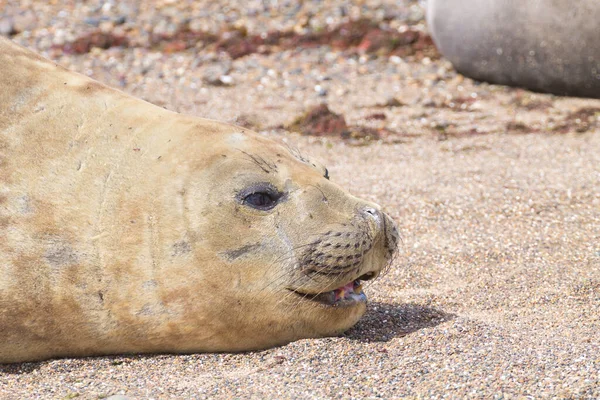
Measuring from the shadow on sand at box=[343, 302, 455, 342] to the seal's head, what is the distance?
7.9 inches

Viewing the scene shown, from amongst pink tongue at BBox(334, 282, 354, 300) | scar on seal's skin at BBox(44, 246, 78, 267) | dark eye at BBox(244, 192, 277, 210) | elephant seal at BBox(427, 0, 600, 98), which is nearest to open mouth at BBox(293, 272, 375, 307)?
pink tongue at BBox(334, 282, 354, 300)

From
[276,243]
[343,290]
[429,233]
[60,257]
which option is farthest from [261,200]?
[429,233]

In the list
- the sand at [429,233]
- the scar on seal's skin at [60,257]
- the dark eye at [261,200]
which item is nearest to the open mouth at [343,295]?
the sand at [429,233]

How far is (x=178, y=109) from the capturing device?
9.02 metres

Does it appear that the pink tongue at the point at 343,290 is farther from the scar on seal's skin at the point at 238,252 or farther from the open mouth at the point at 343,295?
the scar on seal's skin at the point at 238,252

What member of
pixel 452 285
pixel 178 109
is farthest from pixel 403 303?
pixel 178 109

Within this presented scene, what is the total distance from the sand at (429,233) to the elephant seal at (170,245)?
14 centimetres

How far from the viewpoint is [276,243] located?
3533 millimetres

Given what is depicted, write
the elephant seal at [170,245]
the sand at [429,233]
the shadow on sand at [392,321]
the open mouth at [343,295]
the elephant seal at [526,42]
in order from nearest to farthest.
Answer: the sand at [429,233] < the elephant seal at [170,245] < the open mouth at [343,295] < the shadow on sand at [392,321] < the elephant seal at [526,42]

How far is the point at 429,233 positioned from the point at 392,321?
1463 millimetres

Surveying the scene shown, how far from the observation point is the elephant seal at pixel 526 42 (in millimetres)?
8469

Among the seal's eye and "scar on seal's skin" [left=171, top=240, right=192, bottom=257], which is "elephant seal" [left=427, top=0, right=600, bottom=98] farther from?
"scar on seal's skin" [left=171, top=240, right=192, bottom=257]

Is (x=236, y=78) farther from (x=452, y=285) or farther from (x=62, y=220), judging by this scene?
(x=62, y=220)

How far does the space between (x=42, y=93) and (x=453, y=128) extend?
4.88 meters
